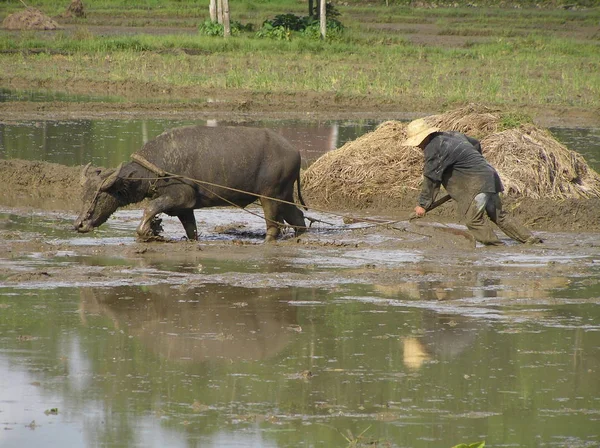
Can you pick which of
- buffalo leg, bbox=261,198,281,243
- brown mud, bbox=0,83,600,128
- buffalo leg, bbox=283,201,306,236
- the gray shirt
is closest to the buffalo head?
buffalo leg, bbox=261,198,281,243

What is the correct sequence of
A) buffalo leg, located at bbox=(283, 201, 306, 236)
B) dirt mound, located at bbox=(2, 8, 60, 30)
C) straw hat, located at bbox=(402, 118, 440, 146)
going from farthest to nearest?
dirt mound, located at bbox=(2, 8, 60, 30), buffalo leg, located at bbox=(283, 201, 306, 236), straw hat, located at bbox=(402, 118, 440, 146)

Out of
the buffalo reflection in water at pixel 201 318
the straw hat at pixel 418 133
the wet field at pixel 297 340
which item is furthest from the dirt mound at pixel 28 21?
the buffalo reflection in water at pixel 201 318

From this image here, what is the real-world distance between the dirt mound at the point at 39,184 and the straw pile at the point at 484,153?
2917 millimetres

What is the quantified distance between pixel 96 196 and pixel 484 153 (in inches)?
200

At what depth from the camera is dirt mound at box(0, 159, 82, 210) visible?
13.2 metres

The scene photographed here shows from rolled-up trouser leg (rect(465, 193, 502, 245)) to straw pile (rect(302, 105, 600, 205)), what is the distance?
243 centimetres

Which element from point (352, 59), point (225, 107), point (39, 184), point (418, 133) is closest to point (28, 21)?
point (352, 59)

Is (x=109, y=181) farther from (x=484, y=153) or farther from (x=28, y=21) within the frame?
(x=28, y=21)

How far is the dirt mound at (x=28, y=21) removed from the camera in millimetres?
37688

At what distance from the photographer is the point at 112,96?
23406mm

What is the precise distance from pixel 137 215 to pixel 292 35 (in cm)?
2211

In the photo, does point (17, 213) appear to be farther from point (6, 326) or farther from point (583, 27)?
point (583, 27)

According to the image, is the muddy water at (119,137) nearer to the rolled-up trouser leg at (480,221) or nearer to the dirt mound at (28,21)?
the rolled-up trouser leg at (480,221)

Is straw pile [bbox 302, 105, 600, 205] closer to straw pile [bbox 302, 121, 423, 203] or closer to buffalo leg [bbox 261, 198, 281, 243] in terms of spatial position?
straw pile [bbox 302, 121, 423, 203]
